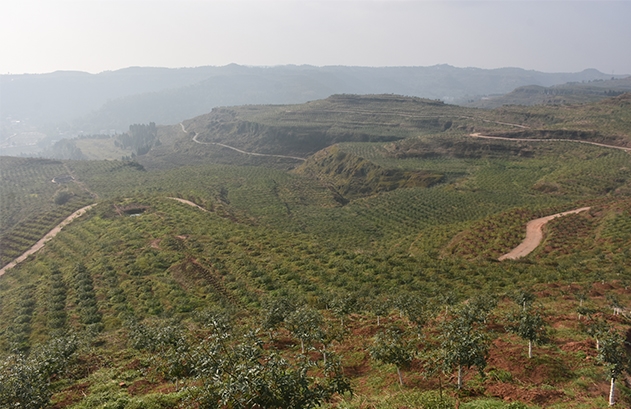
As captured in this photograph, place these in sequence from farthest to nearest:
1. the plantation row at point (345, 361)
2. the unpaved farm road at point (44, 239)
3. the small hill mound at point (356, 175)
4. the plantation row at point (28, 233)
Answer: the small hill mound at point (356, 175) < the plantation row at point (28, 233) < the unpaved farm road at point (44, 239) < the plantation row at point (345, 361)

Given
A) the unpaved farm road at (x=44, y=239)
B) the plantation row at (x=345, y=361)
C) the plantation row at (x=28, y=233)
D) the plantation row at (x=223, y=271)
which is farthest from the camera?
the plantation row at (x=28, y=233)

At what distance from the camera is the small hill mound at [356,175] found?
101 meters

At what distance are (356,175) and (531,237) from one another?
2826 inches

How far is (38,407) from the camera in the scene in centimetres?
1163

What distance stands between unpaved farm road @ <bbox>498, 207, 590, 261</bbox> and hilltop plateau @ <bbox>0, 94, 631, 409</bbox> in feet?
3.85

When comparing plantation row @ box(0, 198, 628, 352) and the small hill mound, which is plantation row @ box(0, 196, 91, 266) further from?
the small hill mound

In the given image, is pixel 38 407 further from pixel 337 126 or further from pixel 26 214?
pixel 337 126

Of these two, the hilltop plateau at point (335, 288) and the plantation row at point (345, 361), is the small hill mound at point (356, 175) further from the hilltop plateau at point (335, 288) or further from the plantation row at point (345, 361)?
the plantation row at point (345, 361)

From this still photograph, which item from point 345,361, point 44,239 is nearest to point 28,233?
point 44,239

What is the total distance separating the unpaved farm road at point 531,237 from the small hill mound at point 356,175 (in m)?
44.0

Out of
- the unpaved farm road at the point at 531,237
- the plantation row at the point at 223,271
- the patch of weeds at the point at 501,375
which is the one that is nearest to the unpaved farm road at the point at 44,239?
the plantation row at the point at 223,271

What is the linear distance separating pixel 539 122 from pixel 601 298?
14432 centimetres

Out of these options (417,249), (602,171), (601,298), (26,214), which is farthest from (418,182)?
(26,214)

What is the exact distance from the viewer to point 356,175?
381ft
